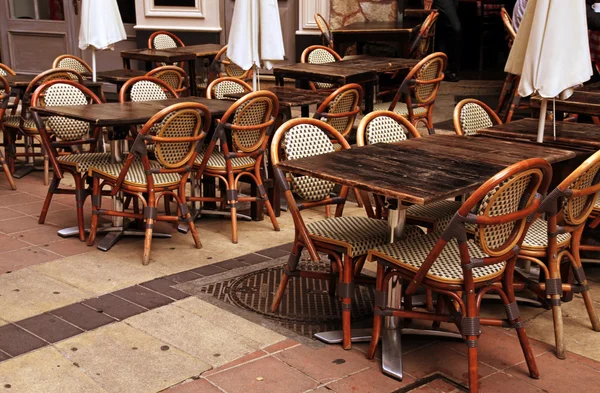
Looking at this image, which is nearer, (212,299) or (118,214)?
(212,299)

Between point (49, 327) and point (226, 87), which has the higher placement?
point (226, 87)

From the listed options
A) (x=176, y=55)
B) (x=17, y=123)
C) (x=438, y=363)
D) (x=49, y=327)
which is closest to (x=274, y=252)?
(x=49, y=327)

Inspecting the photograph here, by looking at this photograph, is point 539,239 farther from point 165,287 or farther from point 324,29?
point 324,29

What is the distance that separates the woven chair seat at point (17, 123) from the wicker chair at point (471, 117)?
3.71m

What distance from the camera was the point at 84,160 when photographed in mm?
5305

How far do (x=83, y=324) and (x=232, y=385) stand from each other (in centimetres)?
99

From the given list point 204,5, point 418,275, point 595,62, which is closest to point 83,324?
point 418,275

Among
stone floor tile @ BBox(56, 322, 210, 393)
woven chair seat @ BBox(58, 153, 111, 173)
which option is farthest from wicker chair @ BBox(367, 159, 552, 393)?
woven chair seat @ BBox(58, 153, 111, 173)

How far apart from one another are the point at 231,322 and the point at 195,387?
0.68m

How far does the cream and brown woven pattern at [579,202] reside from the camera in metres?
3.42

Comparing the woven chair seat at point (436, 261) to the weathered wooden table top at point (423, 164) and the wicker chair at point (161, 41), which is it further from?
the wicker chair at point (161, 41)

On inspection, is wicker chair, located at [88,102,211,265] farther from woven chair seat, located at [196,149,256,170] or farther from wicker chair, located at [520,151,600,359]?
wicker chair, located at [520,151,600,359]

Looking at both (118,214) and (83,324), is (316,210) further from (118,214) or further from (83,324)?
(83,324)

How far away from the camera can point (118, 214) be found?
16.4ft
